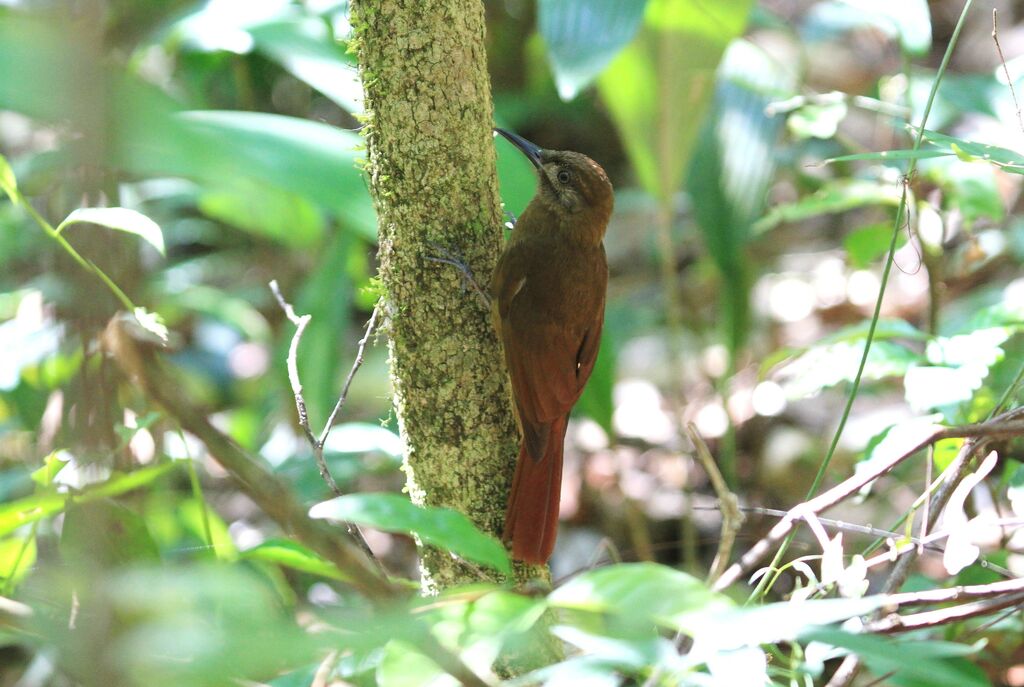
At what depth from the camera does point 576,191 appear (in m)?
2.41

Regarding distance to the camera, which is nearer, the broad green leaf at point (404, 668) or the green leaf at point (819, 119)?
the broad green leaf at point (404, 668)

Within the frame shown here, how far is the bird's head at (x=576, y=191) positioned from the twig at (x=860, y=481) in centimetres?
111

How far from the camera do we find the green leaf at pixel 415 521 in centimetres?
91

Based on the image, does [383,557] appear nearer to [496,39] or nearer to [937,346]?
[937,346]

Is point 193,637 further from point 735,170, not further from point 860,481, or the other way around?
point 735,170

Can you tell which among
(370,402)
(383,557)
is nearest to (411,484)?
(383,557)

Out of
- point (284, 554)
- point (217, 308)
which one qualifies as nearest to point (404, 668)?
point (284, 554)

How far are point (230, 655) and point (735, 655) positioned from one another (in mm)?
533

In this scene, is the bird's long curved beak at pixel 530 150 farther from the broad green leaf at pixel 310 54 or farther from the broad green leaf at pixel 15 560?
the broad green leaf at pixel 15 560

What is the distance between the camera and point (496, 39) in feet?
16.7

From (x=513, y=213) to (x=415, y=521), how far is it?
160 cm

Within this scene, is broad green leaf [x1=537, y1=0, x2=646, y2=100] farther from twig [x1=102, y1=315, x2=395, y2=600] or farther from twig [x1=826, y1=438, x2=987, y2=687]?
twig [x1=102, y1=315, x2=395, y2=600]

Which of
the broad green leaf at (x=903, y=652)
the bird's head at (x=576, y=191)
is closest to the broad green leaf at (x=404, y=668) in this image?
the broad green leaf at (x=903, y=652)

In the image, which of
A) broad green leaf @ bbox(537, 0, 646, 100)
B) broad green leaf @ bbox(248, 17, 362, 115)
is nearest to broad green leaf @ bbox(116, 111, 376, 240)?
broad green leaf @ bbox(248, 17, 362, 115)
